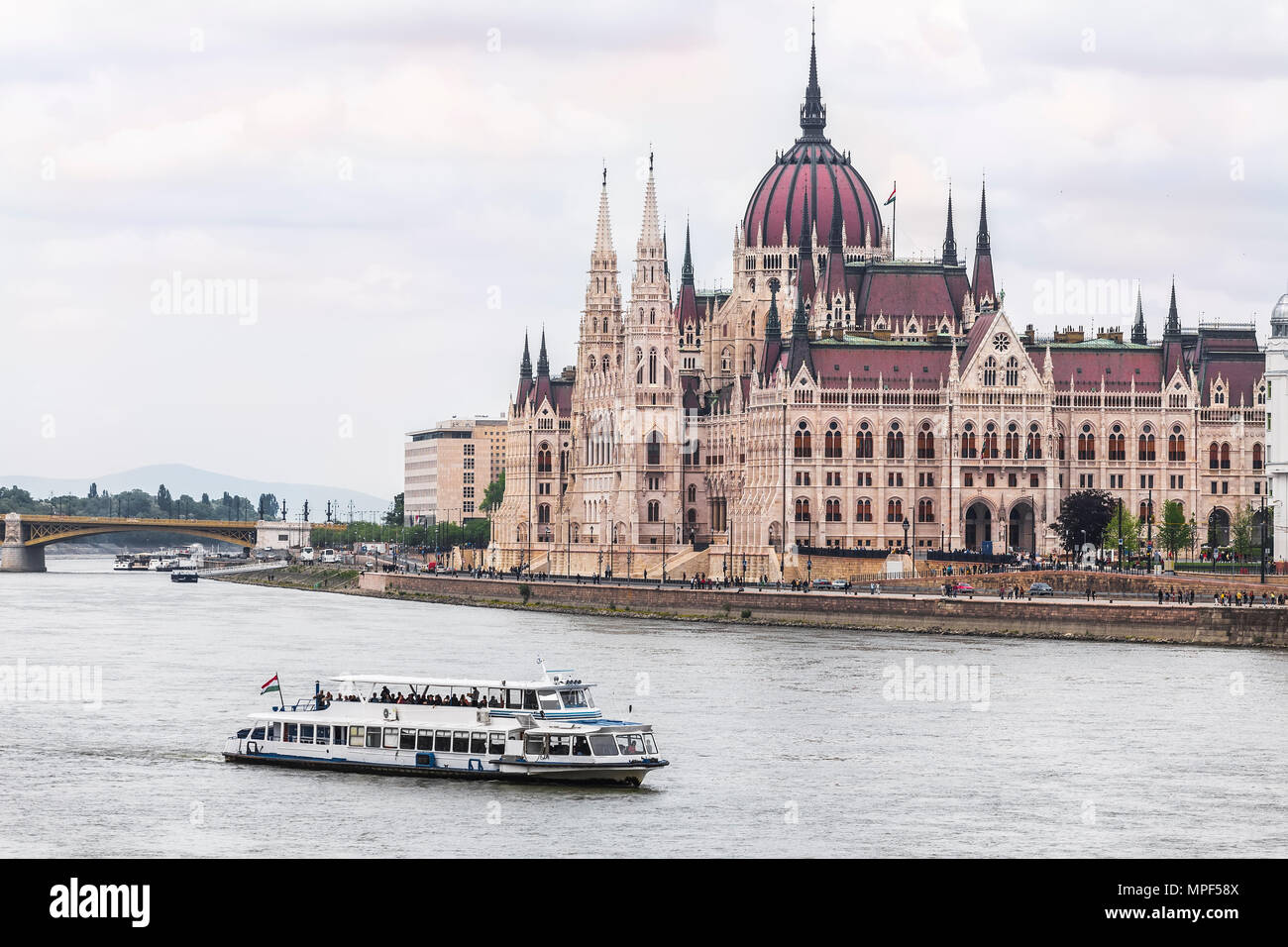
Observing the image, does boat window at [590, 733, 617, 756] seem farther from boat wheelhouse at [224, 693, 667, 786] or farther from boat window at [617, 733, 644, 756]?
boat window at [617, 733, 644, 756]

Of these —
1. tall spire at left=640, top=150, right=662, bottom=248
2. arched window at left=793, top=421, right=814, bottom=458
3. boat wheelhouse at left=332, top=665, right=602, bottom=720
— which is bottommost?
boat wheelhouse at left=332, top=665, right=602, bottom=720

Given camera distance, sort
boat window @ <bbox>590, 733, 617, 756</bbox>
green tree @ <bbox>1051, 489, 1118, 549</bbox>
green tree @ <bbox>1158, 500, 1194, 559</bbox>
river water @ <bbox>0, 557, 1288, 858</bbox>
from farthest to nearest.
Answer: green tree @ <bbox>1051, 489, 1118, 549</bbox> < green tree @ <bbox>1158, 500, 1194, 559</bbox> < boat window @ <bbox>590, 733, 617, 756</bbox> < river water @ <bbox>0, 557, 1288, 858</bbox>

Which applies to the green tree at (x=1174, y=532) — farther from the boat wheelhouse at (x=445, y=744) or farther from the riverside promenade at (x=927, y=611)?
the boat wheelhouse at (x=445, y=744)

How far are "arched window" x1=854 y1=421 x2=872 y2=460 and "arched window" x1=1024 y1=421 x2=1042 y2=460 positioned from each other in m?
9.46

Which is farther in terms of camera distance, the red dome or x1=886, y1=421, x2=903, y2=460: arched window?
the red dome

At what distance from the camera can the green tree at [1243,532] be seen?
12550cm

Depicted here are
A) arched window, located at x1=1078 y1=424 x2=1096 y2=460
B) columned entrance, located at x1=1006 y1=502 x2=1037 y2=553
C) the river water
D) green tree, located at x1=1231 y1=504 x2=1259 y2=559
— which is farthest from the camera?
arched window, located at x1=1078 y1=424 x2=1096 y2=460

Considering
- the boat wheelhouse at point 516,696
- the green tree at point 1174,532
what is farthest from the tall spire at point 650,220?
the boat wheelhouse at point 516,696

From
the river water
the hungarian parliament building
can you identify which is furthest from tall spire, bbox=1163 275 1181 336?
the river water

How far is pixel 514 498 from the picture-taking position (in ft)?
576

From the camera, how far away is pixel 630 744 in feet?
181

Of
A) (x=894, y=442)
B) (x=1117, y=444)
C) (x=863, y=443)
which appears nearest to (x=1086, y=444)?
(x=1117, y=444)

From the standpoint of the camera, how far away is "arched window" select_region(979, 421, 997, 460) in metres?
141
